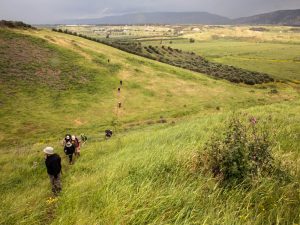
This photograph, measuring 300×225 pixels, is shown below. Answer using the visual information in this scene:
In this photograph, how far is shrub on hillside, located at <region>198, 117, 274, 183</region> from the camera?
20.2 feet

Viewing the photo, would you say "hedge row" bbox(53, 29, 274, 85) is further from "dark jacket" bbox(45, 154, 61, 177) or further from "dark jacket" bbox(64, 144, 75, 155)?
"dark jacket" bbox(45, 154, 61, 177)

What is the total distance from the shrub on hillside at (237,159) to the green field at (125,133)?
1.03 feet

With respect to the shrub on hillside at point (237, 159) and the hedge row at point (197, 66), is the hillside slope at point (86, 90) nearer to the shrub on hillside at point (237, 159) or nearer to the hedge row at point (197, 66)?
the hedge row at point (197, 66)

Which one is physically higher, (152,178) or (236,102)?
(152,178)

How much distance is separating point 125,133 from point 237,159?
2256 centimetres

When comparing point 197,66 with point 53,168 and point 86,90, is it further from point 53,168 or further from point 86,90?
point 53,168

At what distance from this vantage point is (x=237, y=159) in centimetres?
643

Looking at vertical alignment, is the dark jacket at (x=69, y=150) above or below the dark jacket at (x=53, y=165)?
below

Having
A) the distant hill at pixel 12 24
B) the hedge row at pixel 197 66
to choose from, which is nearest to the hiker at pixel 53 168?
the distant hill at pixel 12 24

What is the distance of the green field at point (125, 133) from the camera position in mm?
5184

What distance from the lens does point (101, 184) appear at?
652 centimetres

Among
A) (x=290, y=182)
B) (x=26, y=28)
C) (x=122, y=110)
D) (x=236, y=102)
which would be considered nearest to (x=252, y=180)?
(x=290, y=182)

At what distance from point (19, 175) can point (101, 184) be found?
9.10 metres

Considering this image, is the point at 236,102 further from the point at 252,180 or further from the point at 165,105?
the point at 252,180
